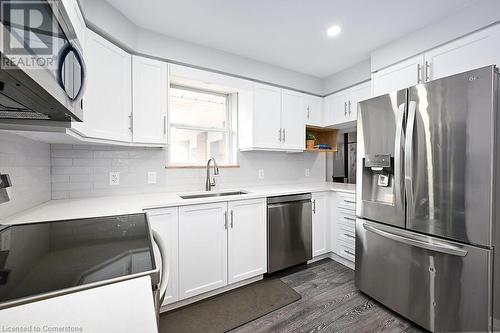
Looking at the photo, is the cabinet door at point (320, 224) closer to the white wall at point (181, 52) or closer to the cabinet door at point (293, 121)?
the cabinet door at point (293, 121)

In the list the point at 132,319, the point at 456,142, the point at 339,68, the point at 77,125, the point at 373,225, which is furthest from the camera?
the point at 339,68

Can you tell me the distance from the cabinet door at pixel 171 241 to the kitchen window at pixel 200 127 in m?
0.80

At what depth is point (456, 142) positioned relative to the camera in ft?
4.61

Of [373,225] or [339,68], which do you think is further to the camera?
[339,68]

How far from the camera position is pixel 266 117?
2680 millimetres

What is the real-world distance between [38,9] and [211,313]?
2.04 metres

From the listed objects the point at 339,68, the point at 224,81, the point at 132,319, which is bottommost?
the point at 132,319

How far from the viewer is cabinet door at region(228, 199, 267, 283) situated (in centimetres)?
204

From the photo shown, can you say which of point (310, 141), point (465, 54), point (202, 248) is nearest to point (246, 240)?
point (202, 248)

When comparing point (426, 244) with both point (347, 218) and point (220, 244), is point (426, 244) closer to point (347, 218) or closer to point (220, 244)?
point (347, 218)

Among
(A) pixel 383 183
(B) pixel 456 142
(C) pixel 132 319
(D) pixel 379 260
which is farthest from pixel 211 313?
(B) pixel 456 142

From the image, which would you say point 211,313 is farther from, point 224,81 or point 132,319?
point 224,81

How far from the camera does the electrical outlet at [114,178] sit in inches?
80.0

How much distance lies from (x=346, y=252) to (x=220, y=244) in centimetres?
154
